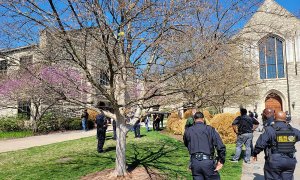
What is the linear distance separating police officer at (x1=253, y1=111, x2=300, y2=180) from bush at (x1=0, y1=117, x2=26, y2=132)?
19183 mm

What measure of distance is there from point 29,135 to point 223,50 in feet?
53.1

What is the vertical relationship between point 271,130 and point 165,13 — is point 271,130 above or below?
below

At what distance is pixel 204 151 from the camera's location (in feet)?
15.1

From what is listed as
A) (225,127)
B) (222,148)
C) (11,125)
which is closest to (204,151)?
(222,148)

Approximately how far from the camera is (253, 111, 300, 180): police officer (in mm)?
4824

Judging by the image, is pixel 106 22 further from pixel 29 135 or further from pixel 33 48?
pixel 29 135

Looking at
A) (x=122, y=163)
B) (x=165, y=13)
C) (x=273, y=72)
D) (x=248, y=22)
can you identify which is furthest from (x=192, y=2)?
(x=273, y=72)

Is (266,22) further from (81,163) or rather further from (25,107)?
(25,107)

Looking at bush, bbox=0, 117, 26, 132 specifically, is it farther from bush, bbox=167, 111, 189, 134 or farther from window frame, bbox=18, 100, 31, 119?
bush, bbox=167, 111, 189, 134

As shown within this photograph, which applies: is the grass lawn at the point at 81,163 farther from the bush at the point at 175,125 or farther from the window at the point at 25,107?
the window at the point at 25,107

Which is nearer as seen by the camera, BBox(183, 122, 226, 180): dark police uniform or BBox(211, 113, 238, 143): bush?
BBox(183, 122, 226, 180): dark police uniform

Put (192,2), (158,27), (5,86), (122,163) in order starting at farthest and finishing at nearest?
(5,86) < (122,163) < (158,27) < (192,2)

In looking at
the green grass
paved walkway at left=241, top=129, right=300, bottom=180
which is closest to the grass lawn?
paved walkway at left=241, top=129, right=300, bottom=180

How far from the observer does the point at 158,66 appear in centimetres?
675
